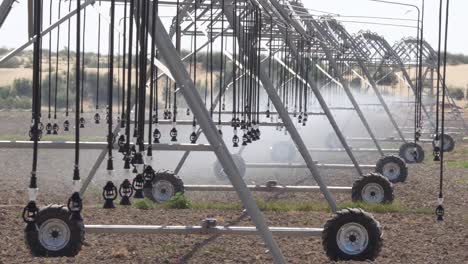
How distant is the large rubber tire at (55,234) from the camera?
31.8ft

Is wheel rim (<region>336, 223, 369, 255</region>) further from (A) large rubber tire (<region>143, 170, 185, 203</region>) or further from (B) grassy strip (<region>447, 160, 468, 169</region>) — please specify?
(B) grassy strip (<region>447, 160, 468, 169</region>)

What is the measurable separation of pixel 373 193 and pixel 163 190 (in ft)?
11.2

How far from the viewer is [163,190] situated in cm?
1538

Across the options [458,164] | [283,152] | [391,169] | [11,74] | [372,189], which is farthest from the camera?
[11,74]

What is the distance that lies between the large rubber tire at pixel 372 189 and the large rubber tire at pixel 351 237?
5.45 metres

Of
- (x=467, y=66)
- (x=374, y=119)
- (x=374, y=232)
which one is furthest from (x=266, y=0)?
(x=467, y=66)

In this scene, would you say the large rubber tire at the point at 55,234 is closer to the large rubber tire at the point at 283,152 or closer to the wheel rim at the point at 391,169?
the wheel rim at the point at 391,169

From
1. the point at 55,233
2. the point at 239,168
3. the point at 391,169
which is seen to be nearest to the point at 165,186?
the point at 239,168

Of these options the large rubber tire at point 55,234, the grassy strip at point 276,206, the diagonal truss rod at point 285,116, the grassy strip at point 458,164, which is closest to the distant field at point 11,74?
the grassy strip at point 458,164

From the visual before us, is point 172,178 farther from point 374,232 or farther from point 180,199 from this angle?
point 374,232

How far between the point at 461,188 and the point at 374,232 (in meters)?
9.43

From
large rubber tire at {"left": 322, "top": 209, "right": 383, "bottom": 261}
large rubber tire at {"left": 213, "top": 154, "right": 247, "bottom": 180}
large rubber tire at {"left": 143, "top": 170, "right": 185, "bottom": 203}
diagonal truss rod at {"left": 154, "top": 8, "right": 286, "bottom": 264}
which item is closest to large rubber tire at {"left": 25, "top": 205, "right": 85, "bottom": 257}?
diagonal truss rod at {"left": 154, "top": 8, "right": 286, "bottom": 264}

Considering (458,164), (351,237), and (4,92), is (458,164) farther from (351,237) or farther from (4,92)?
(4,92)

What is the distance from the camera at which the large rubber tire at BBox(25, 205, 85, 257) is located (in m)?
9.68
